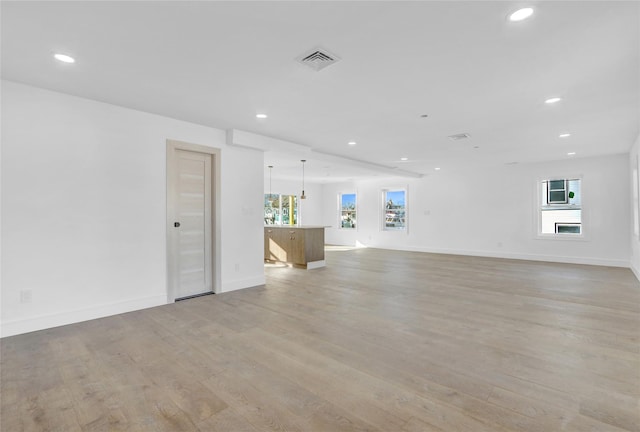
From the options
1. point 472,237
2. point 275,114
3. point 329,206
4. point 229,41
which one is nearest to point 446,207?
point 472,237

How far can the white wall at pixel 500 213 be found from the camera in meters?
7.23

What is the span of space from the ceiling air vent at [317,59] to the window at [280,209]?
862cm

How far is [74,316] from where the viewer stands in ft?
11.4

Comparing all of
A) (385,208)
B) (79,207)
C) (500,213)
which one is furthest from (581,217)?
(79,207)

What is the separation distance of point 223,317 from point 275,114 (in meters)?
2.59

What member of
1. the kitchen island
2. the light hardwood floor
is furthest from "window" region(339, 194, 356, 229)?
the light hardwood floor

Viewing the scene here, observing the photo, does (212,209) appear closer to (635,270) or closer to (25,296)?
(25,296)

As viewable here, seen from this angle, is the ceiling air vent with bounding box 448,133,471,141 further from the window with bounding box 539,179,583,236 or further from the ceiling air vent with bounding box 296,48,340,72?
the window with bounding box 539,179,583,236

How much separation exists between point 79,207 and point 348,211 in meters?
9.69

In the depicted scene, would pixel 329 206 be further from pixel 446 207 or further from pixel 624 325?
pixel 624 325

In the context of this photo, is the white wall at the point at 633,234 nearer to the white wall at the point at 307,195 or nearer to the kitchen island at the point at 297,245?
the kitchen island at the point at 297,245

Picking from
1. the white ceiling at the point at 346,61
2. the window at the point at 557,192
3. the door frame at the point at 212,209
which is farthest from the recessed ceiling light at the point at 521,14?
the window at the point at 557,192

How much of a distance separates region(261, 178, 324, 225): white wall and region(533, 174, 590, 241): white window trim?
7.44 metres

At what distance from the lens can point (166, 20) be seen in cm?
213
